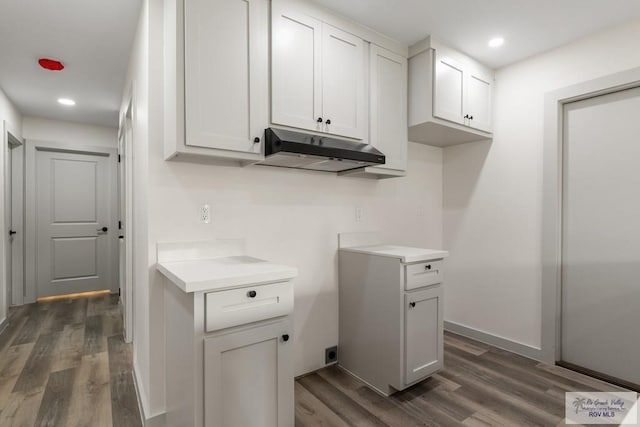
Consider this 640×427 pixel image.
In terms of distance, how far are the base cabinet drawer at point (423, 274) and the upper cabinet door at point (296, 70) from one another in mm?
1065

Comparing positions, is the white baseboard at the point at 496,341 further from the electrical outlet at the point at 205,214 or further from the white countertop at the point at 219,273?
the electrical outlet at the point at 205,214

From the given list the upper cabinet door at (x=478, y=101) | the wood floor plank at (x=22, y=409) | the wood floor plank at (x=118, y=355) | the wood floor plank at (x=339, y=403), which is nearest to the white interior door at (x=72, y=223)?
the wood floor plank at (x=118, y=355)

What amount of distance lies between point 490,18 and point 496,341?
101 inches

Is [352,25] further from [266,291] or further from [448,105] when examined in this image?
[266,291]

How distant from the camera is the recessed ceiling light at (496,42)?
96.7 inches

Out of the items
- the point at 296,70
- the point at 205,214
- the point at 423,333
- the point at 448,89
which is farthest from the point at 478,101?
the point at 205,214

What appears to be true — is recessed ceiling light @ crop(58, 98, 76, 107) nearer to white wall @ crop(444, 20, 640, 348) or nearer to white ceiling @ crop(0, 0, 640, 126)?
white ceiling @ crop(0, 0, 640, 126)

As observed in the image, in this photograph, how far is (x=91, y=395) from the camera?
Result: 213 centimetres

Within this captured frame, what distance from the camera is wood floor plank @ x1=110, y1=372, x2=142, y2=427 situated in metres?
1.87

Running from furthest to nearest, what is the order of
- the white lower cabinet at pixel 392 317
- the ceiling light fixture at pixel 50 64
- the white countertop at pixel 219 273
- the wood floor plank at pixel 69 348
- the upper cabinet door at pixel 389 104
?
the ceiling light fixture at pixel 50 64 < the wood floor plank at pixel 69 348 < the upper cabinet door at pixel 389 104 < the white lower cabinet at pixel 392 317 < the white countertop at pixel 219 273

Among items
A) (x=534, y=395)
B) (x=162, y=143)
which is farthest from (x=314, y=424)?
(x=162, y=143)

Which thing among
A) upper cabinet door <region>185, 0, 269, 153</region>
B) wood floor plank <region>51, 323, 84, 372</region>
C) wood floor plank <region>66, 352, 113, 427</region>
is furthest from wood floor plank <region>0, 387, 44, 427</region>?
upper cabinet door <region>185, 0, 269, 153</region>

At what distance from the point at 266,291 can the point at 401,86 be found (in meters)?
1.89

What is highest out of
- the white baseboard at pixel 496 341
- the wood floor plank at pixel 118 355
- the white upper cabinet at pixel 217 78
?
the white upper cabinet at pixel 217 78
